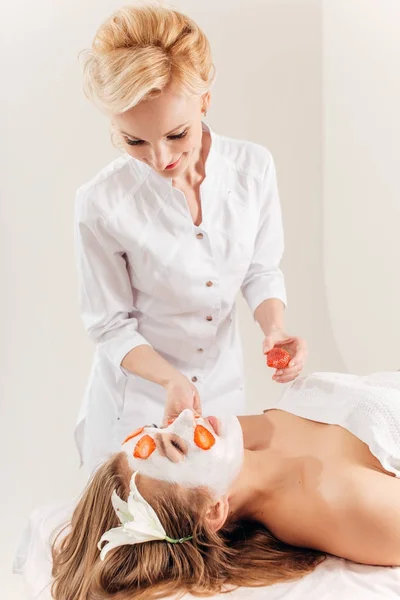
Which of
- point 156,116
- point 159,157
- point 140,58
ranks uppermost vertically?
point 140,58

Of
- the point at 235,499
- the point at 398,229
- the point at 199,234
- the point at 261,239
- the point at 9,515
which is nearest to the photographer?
the point at 235,499

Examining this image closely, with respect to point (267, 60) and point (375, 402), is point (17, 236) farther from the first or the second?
point (375, 402)

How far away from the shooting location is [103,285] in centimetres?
250

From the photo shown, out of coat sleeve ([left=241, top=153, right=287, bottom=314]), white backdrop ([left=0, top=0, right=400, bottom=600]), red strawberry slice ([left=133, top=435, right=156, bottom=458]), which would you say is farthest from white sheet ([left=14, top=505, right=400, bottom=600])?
white backdrop ([left=0, top=0, right=400, bottom=600])

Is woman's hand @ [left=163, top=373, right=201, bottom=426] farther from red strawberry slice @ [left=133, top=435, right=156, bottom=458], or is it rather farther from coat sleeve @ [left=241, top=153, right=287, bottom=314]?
coat sleeve @ [left=241, top=153, right=287, bottom=314]

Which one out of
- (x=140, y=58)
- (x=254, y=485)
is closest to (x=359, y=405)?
(x=254, y=485)

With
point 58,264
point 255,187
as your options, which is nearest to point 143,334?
point 255,187

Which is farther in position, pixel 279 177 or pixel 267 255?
pixel 279 177

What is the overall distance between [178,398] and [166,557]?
41cm

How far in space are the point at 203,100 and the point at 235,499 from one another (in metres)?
1.08

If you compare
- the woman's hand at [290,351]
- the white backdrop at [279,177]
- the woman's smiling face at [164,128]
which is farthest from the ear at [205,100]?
the white backdrop at [279,177]

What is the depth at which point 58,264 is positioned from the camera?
13.3 feet

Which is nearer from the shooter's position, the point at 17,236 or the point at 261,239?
the point at 261,239

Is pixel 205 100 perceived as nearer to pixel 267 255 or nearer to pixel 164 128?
pixel 164 128
